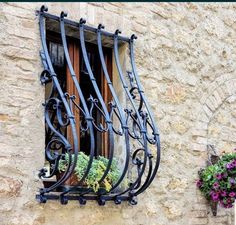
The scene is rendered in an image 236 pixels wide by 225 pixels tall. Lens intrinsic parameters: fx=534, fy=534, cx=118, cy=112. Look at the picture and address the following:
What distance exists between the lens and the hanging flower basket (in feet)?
12.7

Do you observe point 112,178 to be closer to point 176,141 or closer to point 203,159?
point 176,141

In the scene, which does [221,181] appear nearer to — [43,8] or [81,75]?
[81,75]

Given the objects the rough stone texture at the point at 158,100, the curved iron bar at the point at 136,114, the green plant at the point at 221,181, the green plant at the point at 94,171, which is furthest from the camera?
the green plant at the point at 221,181

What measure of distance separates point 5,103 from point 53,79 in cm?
32

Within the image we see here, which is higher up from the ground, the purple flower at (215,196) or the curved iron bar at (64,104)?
the curved iron bar at (64,104)

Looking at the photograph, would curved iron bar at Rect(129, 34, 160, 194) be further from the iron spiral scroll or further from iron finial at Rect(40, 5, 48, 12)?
iron finial at Rect(40, 5, 48, 12)

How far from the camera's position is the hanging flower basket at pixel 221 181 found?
388 centimetres

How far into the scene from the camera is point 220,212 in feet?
14.1

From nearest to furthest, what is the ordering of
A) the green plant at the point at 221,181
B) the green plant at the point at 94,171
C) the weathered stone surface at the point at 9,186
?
the weathered stone surface at the point at 9,186 < the green plant at the point at 94,171 < the green plant at the point at 221,181

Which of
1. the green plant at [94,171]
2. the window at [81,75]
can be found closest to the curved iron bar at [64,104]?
the green plant at [94,171]

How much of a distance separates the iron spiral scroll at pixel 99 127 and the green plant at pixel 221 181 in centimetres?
52

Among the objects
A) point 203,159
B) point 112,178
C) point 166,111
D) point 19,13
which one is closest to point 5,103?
point 19,13

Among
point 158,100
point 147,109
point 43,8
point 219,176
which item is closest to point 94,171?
point 147,109

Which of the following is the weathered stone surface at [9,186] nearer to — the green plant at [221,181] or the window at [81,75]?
the window at [81,75]
